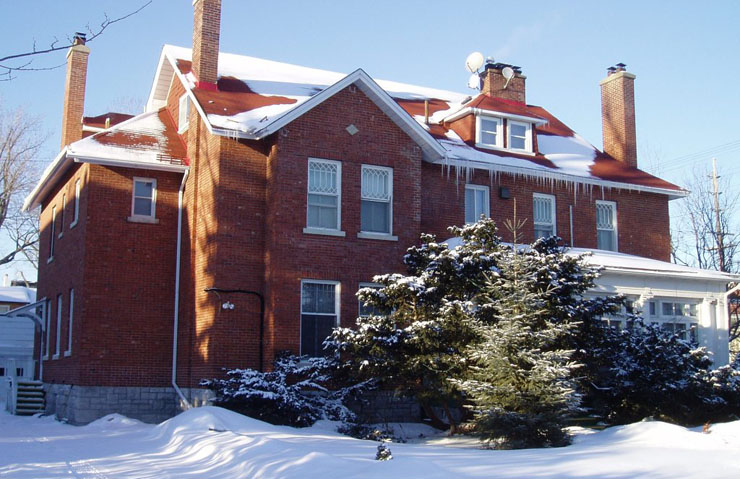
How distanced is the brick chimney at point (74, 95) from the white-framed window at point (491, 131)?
12264 mm

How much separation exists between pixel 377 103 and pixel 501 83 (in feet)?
27.6

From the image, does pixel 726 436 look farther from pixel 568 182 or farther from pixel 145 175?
pixel 145 175

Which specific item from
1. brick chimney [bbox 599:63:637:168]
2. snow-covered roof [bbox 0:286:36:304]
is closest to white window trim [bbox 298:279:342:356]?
brick chimney [bbox 599:63:637:168]

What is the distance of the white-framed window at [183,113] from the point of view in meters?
21.3

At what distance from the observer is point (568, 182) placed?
22.8 m

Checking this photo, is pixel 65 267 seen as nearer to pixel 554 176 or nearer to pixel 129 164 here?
pixel 129 164

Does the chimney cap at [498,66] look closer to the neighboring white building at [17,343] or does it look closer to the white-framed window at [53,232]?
the white-framed window at [53,232]

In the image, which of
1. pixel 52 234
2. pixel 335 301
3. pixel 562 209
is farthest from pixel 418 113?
pixel 52 234

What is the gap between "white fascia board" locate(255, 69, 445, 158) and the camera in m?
17.8

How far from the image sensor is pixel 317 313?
1794cm

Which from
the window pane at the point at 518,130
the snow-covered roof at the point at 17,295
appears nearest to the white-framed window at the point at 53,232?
the window pane at the point at 518,130

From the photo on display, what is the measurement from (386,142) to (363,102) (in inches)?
43.9

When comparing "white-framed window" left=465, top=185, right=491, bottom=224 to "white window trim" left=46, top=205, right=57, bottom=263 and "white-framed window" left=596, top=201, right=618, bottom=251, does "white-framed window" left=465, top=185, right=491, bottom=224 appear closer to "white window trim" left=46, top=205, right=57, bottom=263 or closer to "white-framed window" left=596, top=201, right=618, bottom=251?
"white-framed window" left=596, top=201, right=618, bottom=251

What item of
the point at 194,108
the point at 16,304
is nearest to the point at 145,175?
the point at 194,108
